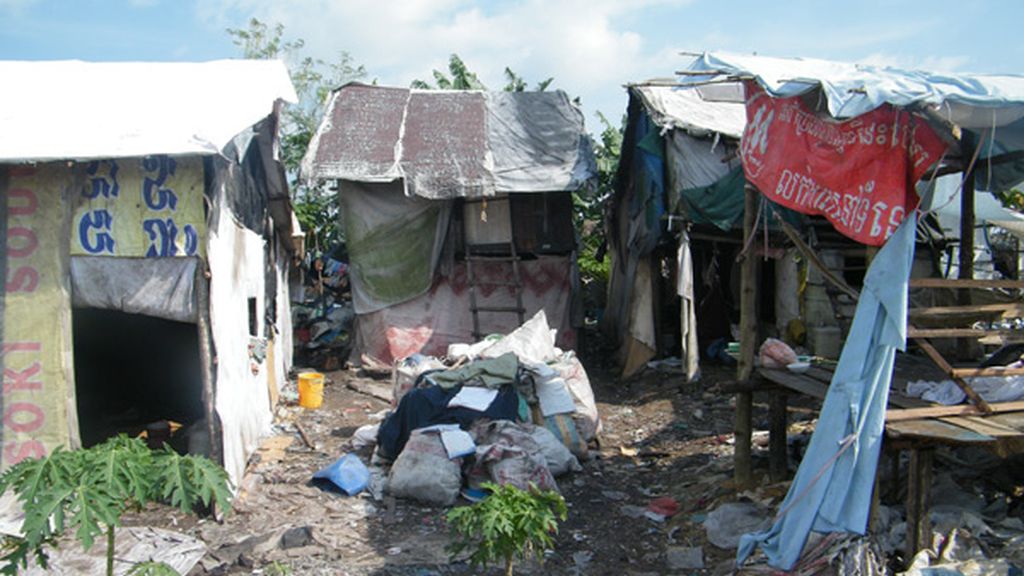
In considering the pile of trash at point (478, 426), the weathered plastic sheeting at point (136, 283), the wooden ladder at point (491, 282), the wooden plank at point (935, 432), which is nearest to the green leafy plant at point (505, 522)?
the pile of trash at point (478, 426)

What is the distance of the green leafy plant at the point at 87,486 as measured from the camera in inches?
149

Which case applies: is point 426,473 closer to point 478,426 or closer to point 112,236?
point 478,426

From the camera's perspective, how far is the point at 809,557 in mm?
4824

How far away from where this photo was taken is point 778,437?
683 centimetres

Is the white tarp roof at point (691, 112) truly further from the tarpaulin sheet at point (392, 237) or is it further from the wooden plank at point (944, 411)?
the wooden plank at point (944, 411)

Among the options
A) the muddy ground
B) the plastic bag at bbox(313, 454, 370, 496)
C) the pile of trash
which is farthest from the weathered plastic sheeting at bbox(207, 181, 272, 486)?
the pile of trash

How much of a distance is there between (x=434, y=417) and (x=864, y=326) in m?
Result: 4.34

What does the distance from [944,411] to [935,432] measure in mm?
458

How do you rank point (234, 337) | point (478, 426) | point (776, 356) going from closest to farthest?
point (776, 356) → point (234, 337) → point (478, 426)

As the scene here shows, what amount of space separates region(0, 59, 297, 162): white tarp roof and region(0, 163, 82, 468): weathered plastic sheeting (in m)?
0.38

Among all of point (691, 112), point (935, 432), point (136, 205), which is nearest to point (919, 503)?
point (935, 432)

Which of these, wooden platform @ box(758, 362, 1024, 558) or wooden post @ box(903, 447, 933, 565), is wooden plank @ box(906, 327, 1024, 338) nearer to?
wooden platform @ box(758, 362, 1024, 558)

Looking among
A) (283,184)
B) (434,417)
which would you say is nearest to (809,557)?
(434,417)

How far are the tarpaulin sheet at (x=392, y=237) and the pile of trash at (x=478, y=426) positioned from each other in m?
2.95
